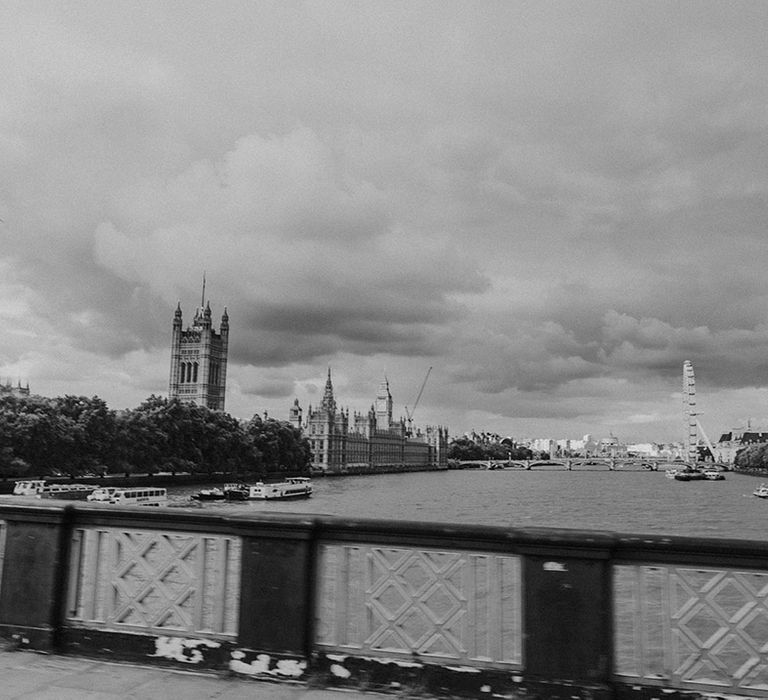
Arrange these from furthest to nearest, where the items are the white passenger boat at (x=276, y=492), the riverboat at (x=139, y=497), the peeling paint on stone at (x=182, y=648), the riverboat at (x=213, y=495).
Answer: the white passenger boat at (x=276, y=492), the riverboat at (x=213, y=495), the riverboat at (x=139, y=497), the peeling paint on stone at (x=182, y=648)

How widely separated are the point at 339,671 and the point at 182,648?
1.42 meters

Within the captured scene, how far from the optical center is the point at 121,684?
614cm

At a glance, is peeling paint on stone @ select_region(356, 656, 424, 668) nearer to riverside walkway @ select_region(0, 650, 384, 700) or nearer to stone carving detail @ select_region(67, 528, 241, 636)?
riverside walkway @ select_region(0, 650, 384, 700)

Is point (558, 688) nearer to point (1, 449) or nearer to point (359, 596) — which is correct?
point (359, 596)

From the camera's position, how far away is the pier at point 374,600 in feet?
18.6

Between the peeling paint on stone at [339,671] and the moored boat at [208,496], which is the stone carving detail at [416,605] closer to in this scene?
the peeling paint on stone at [339,671]

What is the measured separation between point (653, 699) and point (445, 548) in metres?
1.85

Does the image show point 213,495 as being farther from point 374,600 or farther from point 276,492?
point 374,600

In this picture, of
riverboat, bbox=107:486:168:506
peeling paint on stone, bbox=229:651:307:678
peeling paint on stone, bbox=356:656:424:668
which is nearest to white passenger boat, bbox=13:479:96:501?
riverboat, bbox=107:486:168:506

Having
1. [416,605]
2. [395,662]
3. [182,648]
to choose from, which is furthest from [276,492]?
[416,605]

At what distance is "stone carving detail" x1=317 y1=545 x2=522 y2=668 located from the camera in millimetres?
6016

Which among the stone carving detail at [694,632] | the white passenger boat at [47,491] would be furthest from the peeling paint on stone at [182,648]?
the white passenger boat at [47,491]

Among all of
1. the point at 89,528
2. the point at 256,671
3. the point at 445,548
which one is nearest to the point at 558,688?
the point at 445,548

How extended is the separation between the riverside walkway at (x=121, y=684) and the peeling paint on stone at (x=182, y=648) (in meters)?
0.11
